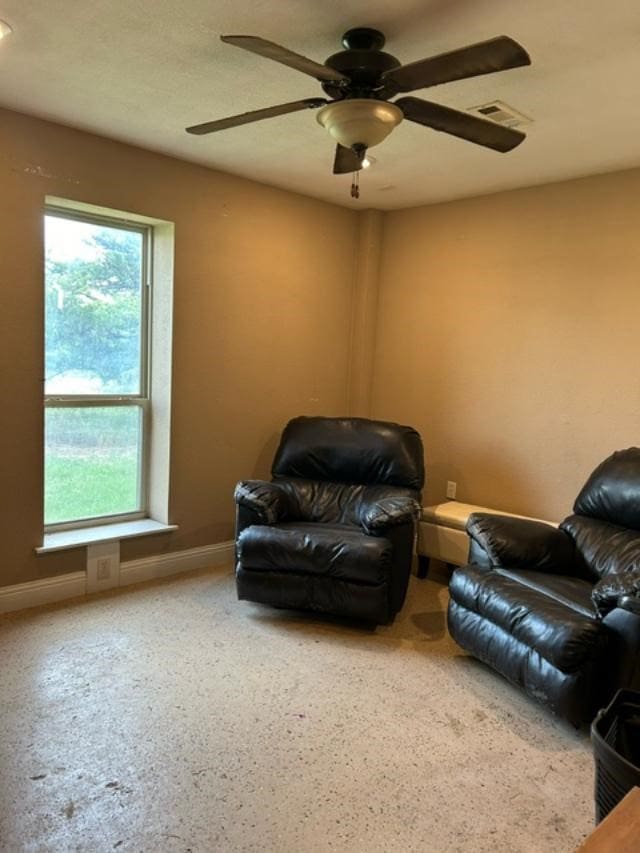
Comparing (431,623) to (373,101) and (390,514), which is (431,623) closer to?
(390,514)

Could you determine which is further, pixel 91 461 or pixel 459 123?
pixel 91 461

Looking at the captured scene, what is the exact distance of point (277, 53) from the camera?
5.57 ft

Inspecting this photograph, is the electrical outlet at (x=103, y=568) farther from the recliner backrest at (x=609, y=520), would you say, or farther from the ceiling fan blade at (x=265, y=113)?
the recliner backrest at (x=609, y=520)

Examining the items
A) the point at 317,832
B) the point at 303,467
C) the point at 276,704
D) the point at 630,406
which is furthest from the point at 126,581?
the point at 630,406

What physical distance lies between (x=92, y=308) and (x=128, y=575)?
1.61 meters

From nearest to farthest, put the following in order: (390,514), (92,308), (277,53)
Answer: (277,53) → (390,514) → (92,308)

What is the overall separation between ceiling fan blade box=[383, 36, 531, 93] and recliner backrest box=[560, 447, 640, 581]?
80.1 inches

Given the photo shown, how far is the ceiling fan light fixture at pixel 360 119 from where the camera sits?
1986 mm

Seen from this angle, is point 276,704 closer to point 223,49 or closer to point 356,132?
point 356,132

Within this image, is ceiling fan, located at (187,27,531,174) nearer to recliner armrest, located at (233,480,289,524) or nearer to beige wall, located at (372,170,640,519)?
beige wall, located at (372,170,640,519)

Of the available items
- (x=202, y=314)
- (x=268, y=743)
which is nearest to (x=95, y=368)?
(x=202, y=314)

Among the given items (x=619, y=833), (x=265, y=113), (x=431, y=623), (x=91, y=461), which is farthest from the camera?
(x=91, y=461)

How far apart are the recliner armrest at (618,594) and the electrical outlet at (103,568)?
261 cm

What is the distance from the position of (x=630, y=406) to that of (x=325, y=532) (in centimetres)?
A: 190
